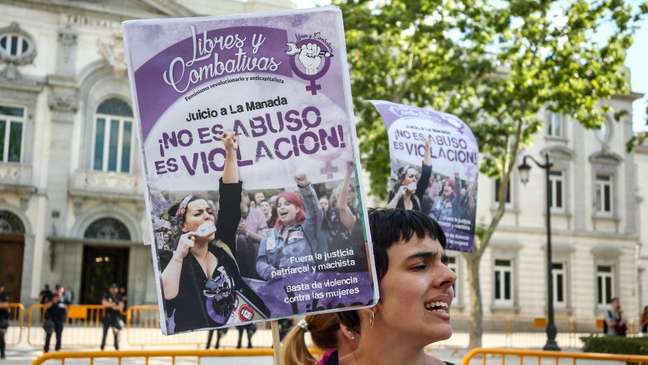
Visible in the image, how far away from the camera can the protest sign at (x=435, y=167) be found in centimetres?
652

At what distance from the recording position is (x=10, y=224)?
28.0m

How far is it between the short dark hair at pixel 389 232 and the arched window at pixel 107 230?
90.1 ft

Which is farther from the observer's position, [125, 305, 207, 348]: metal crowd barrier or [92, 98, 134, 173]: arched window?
[92, 98, 134, 173]: arched window

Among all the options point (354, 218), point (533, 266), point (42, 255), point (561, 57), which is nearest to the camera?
point (354, 218)

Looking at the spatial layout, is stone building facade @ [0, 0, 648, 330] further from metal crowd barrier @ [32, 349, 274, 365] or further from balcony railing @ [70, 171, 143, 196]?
metal crowd barrier @ [32, 349, 274, 365]

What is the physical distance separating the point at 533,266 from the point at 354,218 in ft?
110

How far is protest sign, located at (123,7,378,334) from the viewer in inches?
119

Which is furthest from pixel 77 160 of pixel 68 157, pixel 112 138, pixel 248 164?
pixel 248 164

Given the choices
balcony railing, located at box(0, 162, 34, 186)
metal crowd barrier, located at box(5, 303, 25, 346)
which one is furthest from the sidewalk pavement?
balcony railing, located at box(0, 162, 34, 186)

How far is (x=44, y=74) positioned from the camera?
29.2m

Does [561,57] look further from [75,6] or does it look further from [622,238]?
[622,238]

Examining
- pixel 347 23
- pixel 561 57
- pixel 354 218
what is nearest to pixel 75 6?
pixel 347 23

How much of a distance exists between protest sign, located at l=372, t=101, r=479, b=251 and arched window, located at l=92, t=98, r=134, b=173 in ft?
81.3

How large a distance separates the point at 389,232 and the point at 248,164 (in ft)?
2.05
